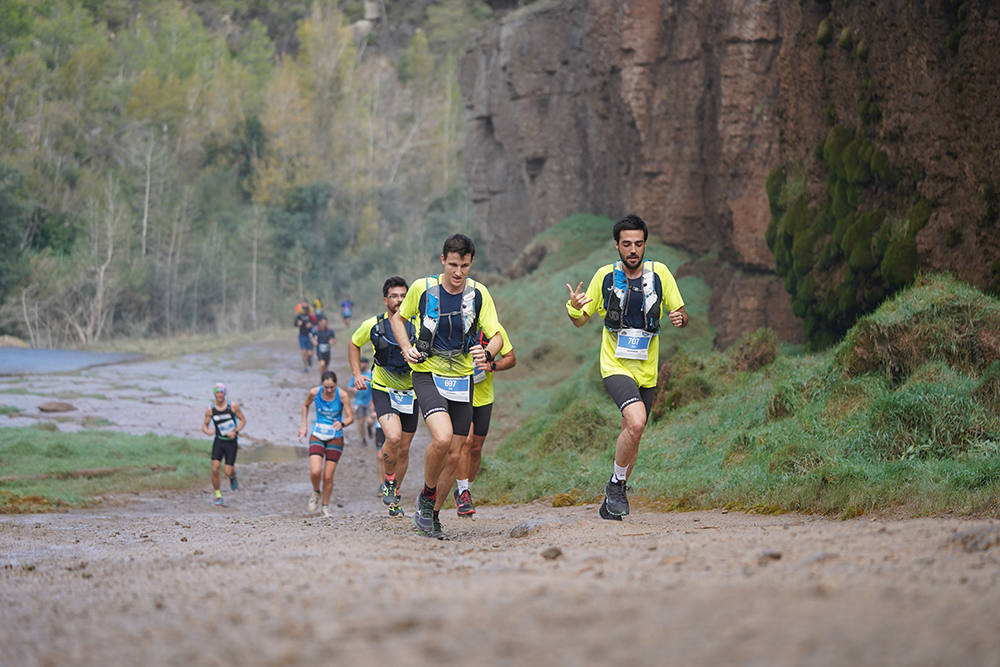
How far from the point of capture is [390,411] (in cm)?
1038

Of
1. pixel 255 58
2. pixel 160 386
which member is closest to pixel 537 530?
pixel 160 386

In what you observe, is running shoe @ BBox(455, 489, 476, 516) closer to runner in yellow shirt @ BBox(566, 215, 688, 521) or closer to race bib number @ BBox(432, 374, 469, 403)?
runner in yellow shirt @ BBox(566, 215, 688, 521)

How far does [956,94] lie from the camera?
11.7 meters

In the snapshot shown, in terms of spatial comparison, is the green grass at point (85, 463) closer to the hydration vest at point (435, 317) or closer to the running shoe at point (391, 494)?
the running shoe at point (391, 494)

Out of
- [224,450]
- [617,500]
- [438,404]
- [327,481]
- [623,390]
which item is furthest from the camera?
[224,450]

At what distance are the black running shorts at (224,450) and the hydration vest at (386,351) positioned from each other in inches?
199

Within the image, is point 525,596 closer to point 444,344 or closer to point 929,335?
point 444,344

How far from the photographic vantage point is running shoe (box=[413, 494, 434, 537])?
7.90 metres

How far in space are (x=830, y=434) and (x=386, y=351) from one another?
4.08 meters

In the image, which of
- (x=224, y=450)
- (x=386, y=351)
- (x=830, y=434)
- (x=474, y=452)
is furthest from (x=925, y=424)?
(x=224, y=450)

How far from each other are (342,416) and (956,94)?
7.46 m

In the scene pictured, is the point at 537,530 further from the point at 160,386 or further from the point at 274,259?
the point at 274,259

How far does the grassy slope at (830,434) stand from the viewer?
8.45 meters

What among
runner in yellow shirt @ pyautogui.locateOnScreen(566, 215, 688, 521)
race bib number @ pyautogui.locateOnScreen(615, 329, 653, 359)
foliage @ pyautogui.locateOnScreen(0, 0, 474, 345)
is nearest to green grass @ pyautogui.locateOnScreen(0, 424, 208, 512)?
runner in yellow shirt @ pyautogui.locateOnScreen(566, 215, 688, 521)
